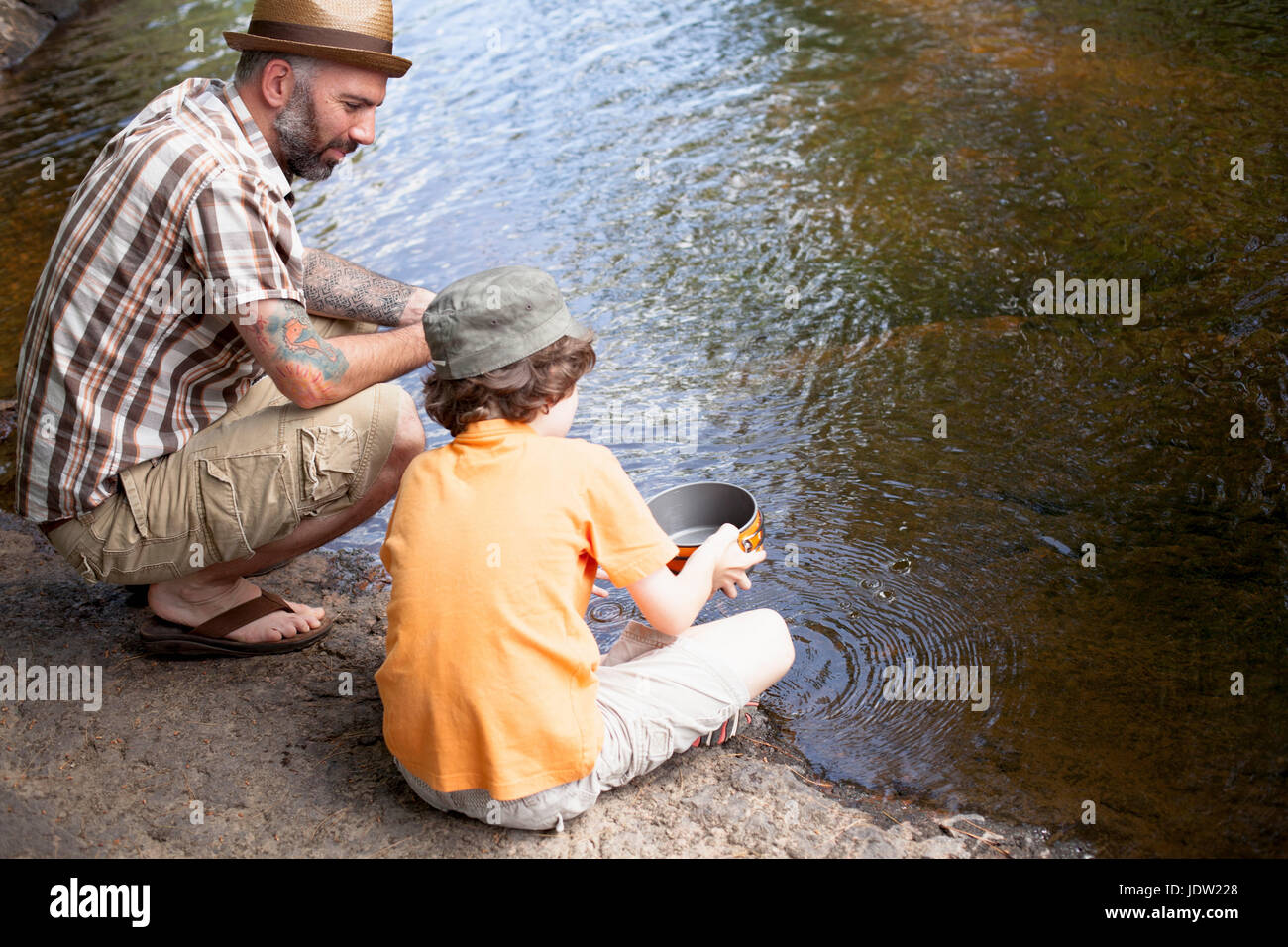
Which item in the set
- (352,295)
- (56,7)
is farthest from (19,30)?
(352,295)

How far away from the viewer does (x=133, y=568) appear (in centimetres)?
257

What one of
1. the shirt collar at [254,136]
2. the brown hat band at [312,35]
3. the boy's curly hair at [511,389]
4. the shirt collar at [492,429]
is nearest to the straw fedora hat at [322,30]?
the brown hat band at [312,35]

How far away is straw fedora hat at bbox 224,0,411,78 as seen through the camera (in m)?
2.45

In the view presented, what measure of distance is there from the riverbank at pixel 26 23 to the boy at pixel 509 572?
9929 millimetres

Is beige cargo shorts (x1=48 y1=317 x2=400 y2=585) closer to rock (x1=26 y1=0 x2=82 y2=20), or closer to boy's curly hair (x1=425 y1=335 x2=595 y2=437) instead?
boy's curly hair (x1=425 y1=335 x2=595 y2=437)

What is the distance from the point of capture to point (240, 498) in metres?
2.56

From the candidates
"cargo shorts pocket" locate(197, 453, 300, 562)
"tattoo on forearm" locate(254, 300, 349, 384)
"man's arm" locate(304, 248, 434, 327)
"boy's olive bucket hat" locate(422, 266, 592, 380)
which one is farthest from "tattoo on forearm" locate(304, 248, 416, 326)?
"boy's olive bucket hat" locate(422, 266, 592, 380)

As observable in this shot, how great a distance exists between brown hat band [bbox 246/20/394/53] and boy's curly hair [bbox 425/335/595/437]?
0.88 meters

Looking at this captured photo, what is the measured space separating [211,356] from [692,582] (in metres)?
1.22

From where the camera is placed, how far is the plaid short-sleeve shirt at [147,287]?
7.55 ft

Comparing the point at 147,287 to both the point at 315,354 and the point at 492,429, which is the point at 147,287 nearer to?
the point at 315,354

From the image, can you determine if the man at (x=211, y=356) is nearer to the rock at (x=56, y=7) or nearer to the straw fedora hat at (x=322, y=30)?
the straw fedora hat at (x=322, y=30)

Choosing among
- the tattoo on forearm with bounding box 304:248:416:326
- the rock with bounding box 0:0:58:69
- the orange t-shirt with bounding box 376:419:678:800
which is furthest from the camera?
the rock with bounding box 0:0:58:69

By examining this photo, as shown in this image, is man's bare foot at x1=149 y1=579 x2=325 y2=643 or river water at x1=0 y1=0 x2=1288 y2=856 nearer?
river water at x1=0 y1=0 x2=1288 y2=856
